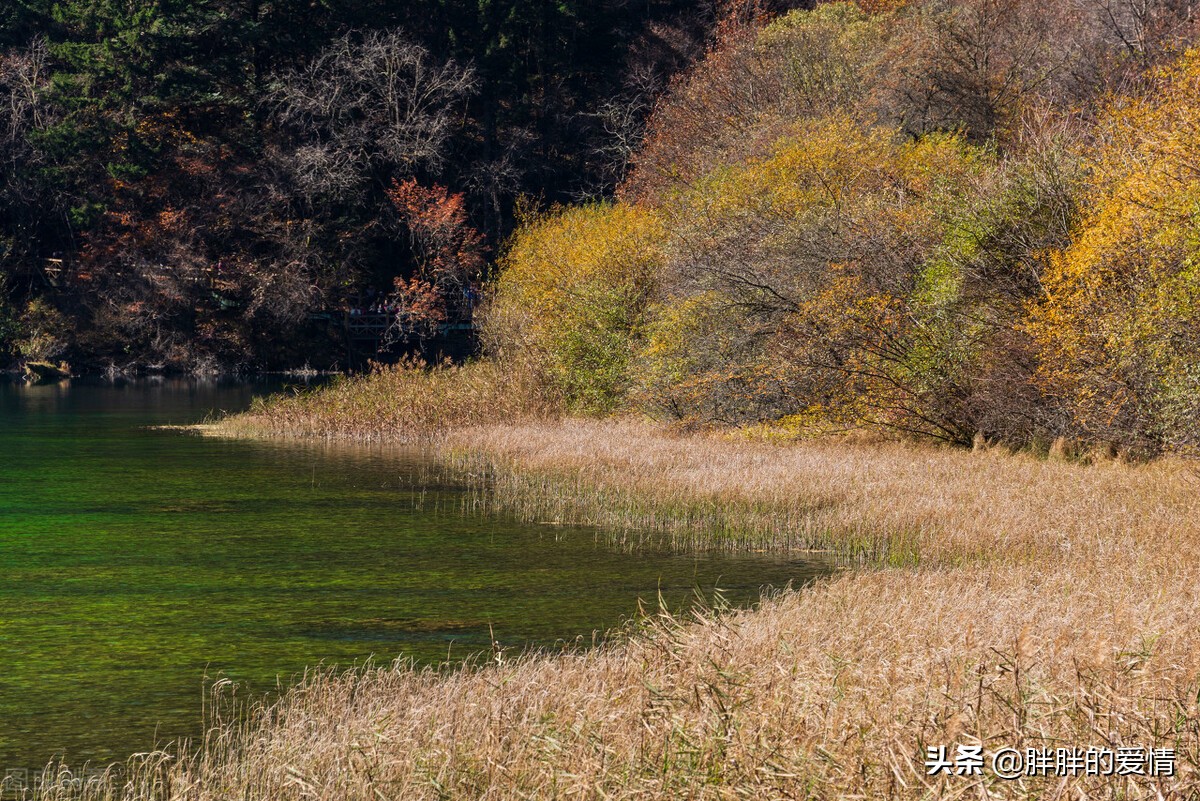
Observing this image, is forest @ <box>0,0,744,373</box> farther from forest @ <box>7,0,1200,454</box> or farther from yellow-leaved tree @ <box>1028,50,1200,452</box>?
yellow-leaved tree @ <box>1028,50,1200,452</box>

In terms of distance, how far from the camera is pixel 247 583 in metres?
17.3

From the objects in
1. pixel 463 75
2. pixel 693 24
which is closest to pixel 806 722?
pixel 463 75

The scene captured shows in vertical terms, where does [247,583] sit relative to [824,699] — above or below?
below

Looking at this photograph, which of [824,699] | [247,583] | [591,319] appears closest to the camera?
[824,699]

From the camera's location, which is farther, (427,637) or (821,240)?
(821,240)

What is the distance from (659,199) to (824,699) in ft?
133

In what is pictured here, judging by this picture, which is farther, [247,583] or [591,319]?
[591,319]

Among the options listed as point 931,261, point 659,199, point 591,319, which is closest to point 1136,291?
point 931,261

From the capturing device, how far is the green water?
12.2 meters

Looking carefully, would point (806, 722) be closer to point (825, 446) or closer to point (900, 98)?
point (825, 446)

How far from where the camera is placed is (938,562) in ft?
56.4

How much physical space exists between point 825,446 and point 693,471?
4594 millimetres

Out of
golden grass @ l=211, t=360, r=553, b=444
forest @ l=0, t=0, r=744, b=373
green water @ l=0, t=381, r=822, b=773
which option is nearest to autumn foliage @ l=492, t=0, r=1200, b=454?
golden grass @ l=211, t=360, r=553, b=444

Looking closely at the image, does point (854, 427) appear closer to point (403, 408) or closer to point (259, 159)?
point (403, 408)
